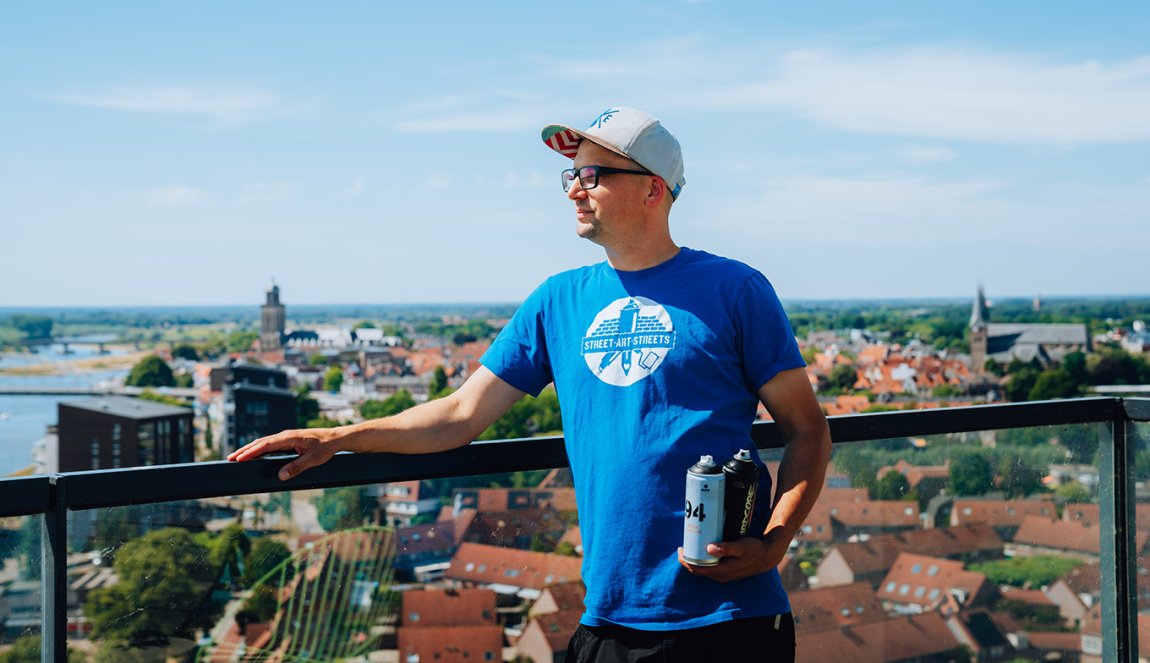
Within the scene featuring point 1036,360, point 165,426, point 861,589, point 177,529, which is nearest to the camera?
point 177,529

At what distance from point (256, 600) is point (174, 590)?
0.59ft

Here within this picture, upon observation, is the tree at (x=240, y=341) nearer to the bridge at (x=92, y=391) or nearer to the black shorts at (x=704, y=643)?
the bridge at (x=92, y=391)

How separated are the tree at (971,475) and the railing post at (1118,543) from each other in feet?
1.28

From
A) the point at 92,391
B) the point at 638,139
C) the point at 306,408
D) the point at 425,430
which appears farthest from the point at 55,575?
the point at 92,391

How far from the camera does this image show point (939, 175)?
4906 inches

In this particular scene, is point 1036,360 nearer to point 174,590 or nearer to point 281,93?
point 281,93

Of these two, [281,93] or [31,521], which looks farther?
[281,93]

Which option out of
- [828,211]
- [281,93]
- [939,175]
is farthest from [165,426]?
[939,175]

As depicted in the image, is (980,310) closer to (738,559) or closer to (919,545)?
(919,545)

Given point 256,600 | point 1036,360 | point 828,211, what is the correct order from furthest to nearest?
point 828,211, point 1036,360, point 256,600

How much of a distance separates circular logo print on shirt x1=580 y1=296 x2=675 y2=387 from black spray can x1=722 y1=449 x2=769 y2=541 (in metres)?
0.23

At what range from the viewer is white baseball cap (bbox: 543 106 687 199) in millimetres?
2098

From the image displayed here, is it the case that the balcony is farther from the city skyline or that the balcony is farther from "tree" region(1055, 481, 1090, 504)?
the city skyline

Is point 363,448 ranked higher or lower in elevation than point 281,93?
lower
